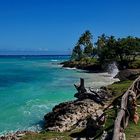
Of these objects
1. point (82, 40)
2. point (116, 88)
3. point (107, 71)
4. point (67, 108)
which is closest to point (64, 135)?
point (67, 108)

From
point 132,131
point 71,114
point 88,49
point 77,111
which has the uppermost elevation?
point 88,49

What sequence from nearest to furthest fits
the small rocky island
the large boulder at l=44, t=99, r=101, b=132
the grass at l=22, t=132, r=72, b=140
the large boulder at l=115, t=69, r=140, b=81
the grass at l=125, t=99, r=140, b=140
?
1. the grass at l=125, t=99, r=140, b=140
2. the grass at l=22, t=132, r=72, b=140
3. the small rocky island
4. the large boulder at l=44, t=99, r=101, b=132
5. the large boulder at l=115, t=69, r=140, b=81

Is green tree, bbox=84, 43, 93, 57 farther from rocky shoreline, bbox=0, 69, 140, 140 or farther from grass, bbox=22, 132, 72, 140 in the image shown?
grass, bbox=22, 132, 72, 140

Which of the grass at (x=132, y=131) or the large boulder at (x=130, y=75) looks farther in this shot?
the large boulder at (x=130, y=75)

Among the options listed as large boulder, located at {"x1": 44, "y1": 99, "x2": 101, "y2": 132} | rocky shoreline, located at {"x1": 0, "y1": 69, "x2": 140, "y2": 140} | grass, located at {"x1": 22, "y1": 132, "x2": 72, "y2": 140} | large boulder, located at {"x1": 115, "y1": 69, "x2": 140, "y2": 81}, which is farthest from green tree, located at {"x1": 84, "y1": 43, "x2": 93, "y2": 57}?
grass, located at {"x1": 22, "y1": 132, "x2": 72, "y2": 140}

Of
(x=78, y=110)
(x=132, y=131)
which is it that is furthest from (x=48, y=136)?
Answer: (x=78, y=110)

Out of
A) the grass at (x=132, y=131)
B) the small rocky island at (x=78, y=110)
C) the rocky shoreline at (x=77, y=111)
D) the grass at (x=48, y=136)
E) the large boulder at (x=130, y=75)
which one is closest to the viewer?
the grass at (x=132, y=131)

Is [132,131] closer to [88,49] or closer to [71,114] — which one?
[71,114]

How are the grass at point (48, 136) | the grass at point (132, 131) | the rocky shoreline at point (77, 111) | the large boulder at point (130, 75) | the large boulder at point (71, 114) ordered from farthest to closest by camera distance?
the large boulder at point (130, 75) → the large boulder at point (71, 114) → the rocky shoreline at point (77, 111) → the grass at point (48, 136) → the grass at point (132, 131)

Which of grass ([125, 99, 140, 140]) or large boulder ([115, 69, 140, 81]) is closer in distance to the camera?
grass ([125, 99, 140, 140])

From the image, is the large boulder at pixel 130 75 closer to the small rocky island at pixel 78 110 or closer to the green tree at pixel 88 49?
the small rocky island at pixel 78 110

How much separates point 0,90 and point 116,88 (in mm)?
24828

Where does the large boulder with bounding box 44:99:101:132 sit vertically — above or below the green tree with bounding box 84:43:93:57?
below

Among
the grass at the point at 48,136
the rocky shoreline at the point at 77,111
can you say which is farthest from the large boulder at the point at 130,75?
the grass at the point at 48,136
